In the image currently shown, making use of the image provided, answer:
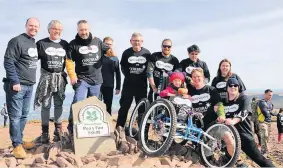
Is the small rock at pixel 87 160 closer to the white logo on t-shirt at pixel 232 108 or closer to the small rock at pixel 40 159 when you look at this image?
the small rock at pixel 40 159

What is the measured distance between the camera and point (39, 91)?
6578 mm

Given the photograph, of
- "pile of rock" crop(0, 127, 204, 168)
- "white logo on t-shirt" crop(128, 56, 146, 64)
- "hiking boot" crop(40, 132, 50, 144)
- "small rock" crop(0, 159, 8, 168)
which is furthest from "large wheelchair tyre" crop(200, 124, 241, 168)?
"small rock" crop(0, 159, 8, 168)

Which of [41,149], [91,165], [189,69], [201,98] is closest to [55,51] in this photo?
[41,149]

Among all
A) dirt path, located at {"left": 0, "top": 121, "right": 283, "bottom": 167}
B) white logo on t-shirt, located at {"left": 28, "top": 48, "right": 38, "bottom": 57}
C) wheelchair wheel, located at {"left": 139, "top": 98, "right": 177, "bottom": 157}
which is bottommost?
dirt path, located at {"left": 0, "top": 121, "right": 283, "bottom": 167}

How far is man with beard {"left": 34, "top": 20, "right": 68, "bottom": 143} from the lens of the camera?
21.1 ft

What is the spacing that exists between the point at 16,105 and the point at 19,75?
58 cm

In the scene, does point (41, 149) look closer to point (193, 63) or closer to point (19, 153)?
point (19, 153)

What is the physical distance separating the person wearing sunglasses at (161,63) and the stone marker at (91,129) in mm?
1330

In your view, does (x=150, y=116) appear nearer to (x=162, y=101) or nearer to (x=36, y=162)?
(x=162, y=101)

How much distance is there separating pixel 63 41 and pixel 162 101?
2525 mm

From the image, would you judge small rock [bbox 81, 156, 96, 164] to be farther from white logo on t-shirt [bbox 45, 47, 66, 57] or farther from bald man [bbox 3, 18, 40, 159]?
white logo on t-shirt [bbox 45, 47, 66, 57]

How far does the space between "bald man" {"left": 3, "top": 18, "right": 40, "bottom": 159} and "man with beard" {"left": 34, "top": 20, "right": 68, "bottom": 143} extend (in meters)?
0.25

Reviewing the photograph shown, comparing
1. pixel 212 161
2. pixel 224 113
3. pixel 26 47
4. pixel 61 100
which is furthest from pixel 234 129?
pixel 26 47

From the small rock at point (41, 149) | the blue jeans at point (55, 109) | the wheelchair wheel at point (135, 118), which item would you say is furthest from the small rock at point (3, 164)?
the wheelchair wheel at point (135, 118)
